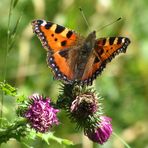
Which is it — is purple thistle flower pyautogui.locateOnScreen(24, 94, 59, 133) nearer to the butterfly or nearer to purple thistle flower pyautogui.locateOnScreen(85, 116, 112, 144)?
the butterfly

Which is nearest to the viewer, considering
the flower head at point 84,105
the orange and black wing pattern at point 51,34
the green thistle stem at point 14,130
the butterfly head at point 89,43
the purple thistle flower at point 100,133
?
the green thistle stem at point 14,130

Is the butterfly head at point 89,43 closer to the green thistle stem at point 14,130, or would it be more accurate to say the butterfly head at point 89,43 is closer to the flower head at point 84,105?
the flower head at point 84,105

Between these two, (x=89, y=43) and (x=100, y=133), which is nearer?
(x=100, y=133)

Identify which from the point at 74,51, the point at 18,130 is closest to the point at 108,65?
the point at 74,51

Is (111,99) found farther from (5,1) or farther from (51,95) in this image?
(5,1)

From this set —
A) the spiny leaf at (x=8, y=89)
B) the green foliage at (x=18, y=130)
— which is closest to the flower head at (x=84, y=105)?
the green foliage at (x=18, y=130)

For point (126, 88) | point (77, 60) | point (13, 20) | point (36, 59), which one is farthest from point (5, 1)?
point (77, 60)

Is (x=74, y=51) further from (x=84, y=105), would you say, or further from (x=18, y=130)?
(x=18, y=130)
